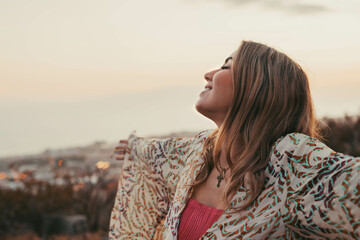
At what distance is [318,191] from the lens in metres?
1.69

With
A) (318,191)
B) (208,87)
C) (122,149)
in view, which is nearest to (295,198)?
(318,191)

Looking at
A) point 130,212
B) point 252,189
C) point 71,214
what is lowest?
point 71,214

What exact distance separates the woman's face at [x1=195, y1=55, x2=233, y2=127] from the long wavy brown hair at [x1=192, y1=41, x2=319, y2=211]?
0.18 feet

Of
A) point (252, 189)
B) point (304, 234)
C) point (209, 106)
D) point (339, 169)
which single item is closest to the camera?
point (339, 169)

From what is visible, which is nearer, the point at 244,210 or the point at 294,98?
the point at 244,210

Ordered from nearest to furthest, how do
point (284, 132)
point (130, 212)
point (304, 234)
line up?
point (304, 234)
point (284, 132)
point (130, 212)

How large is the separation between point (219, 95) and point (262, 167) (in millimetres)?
431

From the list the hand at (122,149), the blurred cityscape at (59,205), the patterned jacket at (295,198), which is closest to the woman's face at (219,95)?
the patterned jacket at (295,198)

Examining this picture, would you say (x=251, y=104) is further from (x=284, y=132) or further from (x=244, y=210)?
(x=244, y=210)

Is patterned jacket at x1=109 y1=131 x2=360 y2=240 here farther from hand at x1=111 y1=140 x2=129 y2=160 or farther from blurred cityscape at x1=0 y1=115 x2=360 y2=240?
blurred cityscape at x1=0 y1=115 x2=360 y2=240

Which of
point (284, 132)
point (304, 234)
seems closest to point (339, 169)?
point (304, 234)

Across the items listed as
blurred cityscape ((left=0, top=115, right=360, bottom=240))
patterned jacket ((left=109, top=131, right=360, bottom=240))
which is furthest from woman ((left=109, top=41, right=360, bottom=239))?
blurred cityscape ((left=0, top=115, right=360, bottom=240))

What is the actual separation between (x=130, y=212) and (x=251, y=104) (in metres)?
1.26

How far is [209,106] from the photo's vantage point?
2205mm
